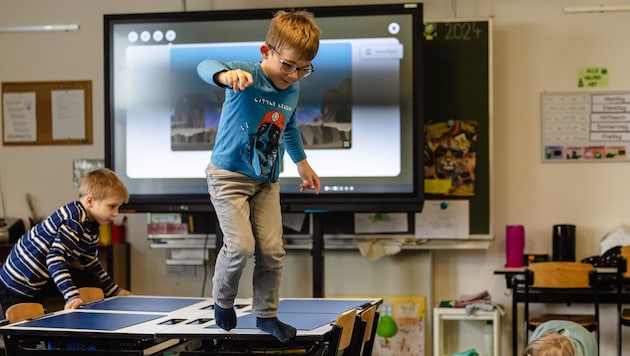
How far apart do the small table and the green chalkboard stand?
0.46 m

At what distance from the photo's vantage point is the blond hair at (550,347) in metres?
2.89

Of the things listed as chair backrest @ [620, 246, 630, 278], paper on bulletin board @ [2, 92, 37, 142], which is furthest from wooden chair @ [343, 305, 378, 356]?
paper on bulletin board @ [2, 92, 37, 142]

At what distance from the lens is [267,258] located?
8.81 feet

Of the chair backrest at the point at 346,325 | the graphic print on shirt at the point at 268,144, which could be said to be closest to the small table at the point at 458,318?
the chair backrest at the point at 346,325

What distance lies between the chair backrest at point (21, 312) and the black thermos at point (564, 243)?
114 inches

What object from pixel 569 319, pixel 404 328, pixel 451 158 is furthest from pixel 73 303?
pixel 569 319

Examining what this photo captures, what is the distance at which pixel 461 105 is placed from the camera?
15.9ft

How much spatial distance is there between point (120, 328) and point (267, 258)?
1.91 ft

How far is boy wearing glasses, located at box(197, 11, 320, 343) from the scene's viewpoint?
255 cm

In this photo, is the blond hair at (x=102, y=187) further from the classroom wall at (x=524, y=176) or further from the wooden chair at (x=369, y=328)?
the classroom wall at (x=524, y=176)

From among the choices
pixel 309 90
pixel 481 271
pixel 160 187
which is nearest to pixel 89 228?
pixel 160 187

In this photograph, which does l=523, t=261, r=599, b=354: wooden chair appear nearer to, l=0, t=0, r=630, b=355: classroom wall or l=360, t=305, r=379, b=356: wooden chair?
l=0, t=0, r=630, b=355: classroom wall

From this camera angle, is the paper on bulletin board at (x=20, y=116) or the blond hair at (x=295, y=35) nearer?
the blond hair at (x=295, y=35)

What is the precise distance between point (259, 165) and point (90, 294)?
1.46 m
